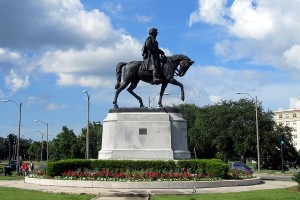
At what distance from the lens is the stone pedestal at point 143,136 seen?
2666cm

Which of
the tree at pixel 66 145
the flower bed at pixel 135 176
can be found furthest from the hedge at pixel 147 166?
the tree at pixel 66 145

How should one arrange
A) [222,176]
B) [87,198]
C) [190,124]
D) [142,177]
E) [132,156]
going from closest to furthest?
[87,198]
[142,177]
[222,176]
[132,156]
[190,124]

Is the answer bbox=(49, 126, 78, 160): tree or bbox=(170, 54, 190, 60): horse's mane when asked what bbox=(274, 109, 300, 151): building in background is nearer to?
bbox=(49, 126, 78, 160): tree

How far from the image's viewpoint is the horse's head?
28.0 m

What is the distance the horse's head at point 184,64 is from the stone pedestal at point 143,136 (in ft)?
8.79

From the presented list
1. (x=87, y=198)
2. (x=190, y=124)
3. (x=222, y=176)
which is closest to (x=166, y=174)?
(x=222, y=176)

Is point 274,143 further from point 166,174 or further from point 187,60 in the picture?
point 166,174

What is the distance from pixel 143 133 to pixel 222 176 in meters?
5.68

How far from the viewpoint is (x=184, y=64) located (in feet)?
92.0

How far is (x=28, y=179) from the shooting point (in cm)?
2530

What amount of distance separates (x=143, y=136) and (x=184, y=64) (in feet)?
17.0

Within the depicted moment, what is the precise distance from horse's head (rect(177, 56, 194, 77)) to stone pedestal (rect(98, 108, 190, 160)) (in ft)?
8.79

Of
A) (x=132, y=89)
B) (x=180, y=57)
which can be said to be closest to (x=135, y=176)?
(x=132, y=89)

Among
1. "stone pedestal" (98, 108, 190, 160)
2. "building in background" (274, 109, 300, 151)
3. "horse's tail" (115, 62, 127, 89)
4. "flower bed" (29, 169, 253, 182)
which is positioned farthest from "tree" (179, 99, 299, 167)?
"building in background" (274, 109, 300, 151)
